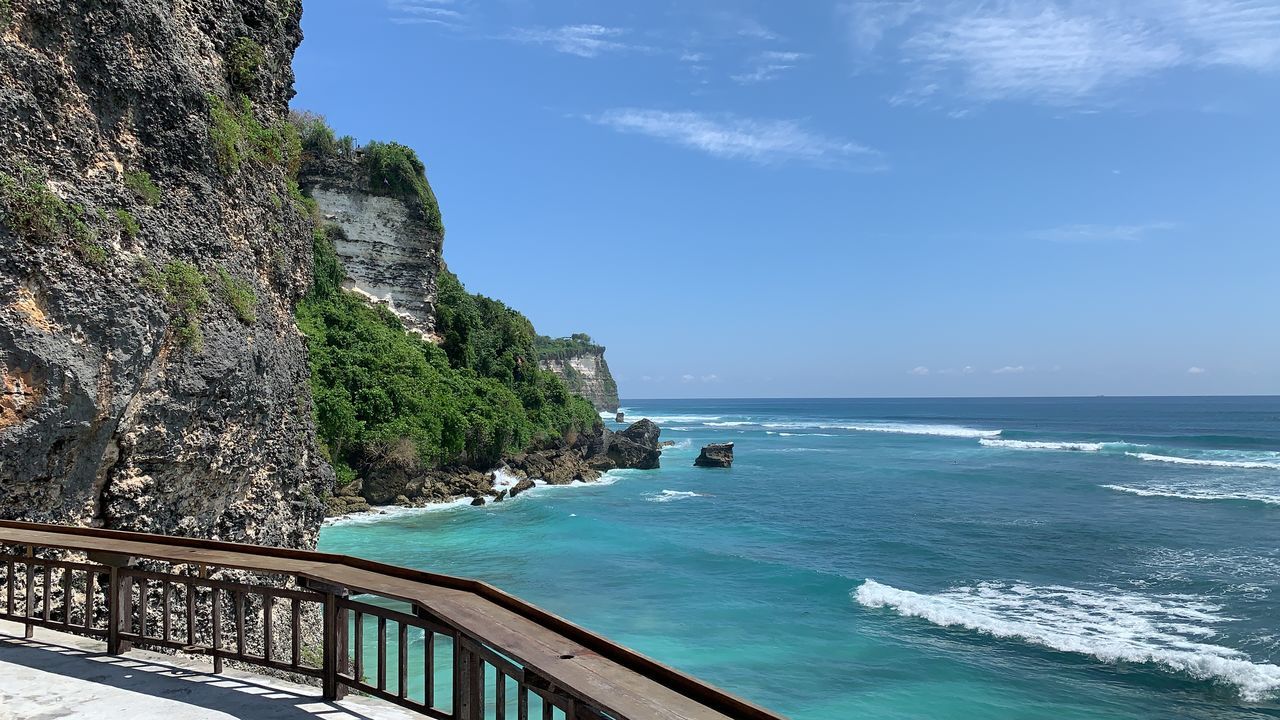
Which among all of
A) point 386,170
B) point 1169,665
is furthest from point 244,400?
point 386,170

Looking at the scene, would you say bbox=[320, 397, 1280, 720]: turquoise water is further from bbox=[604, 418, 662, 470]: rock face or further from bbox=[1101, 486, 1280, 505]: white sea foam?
bbox=[604, 418, 662, 470]: rock face

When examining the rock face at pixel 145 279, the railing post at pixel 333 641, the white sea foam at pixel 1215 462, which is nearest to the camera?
the railing post at pixel 333 641

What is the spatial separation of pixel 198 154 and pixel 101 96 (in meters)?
1.18

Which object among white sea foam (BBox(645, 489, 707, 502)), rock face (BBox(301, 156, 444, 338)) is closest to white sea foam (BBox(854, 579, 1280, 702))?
white sea foam (BBox(645, 489, 707, 502))

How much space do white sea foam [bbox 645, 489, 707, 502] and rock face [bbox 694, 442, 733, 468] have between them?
41.9 ft

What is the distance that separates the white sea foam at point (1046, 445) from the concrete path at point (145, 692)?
6704 centimetres

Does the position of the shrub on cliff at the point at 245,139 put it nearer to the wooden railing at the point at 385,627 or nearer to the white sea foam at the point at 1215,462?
the wooden railing at the point at 385,627

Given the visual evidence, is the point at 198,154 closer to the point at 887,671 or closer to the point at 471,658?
the point at 471,658

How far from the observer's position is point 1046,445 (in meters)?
64.9

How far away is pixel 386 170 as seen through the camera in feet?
131

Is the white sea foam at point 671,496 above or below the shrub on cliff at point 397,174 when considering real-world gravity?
below

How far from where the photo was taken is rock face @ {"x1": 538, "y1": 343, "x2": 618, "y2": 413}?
11925 centimetres

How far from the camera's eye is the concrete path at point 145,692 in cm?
442

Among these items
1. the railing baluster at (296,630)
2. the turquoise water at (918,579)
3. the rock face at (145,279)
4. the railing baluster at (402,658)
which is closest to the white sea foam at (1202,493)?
the turquoise water at (918,579)
